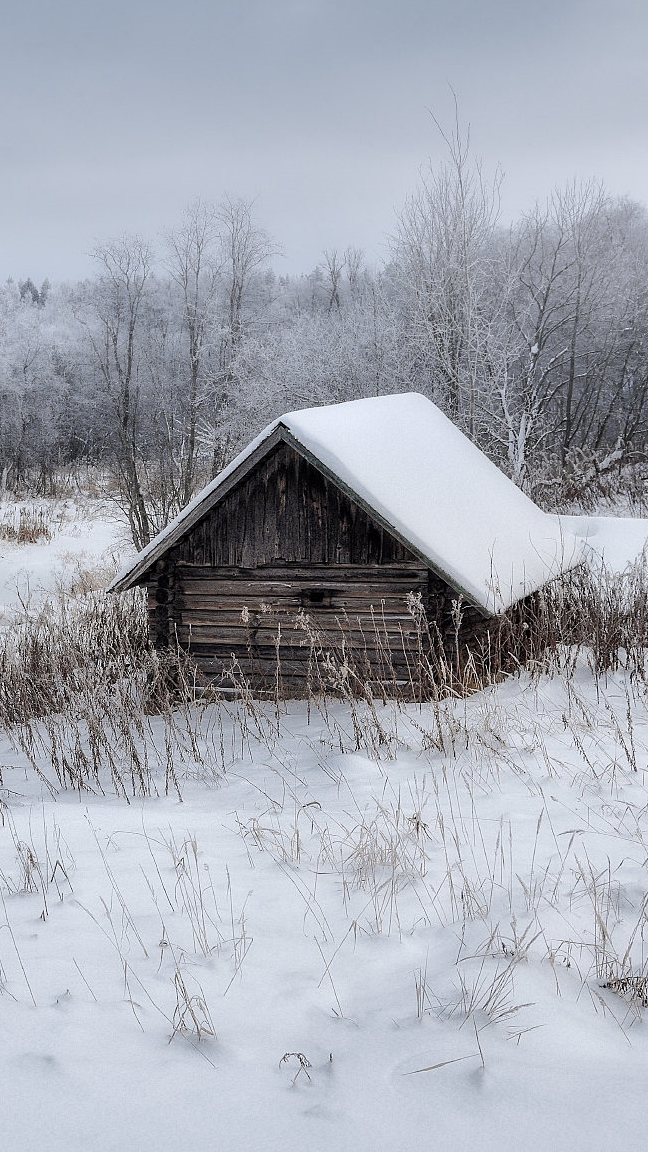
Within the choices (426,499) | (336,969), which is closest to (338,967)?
(336,969)

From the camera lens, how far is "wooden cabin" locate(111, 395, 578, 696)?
7387mm

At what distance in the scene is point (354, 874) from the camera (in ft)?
12.8

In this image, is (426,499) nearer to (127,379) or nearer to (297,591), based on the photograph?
(297,591)

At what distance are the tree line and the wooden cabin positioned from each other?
9.36 metres

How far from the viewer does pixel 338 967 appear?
3.21m

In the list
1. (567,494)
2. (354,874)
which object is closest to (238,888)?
(354,874)

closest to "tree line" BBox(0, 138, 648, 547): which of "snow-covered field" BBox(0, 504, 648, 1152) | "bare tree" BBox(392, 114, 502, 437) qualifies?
"bare tree" BBox(392, 114, 502, 437)

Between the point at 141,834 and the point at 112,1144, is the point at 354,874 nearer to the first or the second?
the point at 141,834

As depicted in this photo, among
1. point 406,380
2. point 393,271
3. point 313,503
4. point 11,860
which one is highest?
point 393,271

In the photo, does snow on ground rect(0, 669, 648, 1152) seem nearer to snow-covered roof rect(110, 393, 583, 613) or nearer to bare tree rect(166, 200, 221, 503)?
snow-covered roof rect(110, 393, 583, 613)

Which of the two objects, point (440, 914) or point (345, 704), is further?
point (345, 704)

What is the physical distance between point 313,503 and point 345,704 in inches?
76.2

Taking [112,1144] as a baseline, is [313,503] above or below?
above

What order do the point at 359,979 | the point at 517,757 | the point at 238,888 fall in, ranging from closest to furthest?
the point at 359,979
the point at 238,888
the point at 517,757
